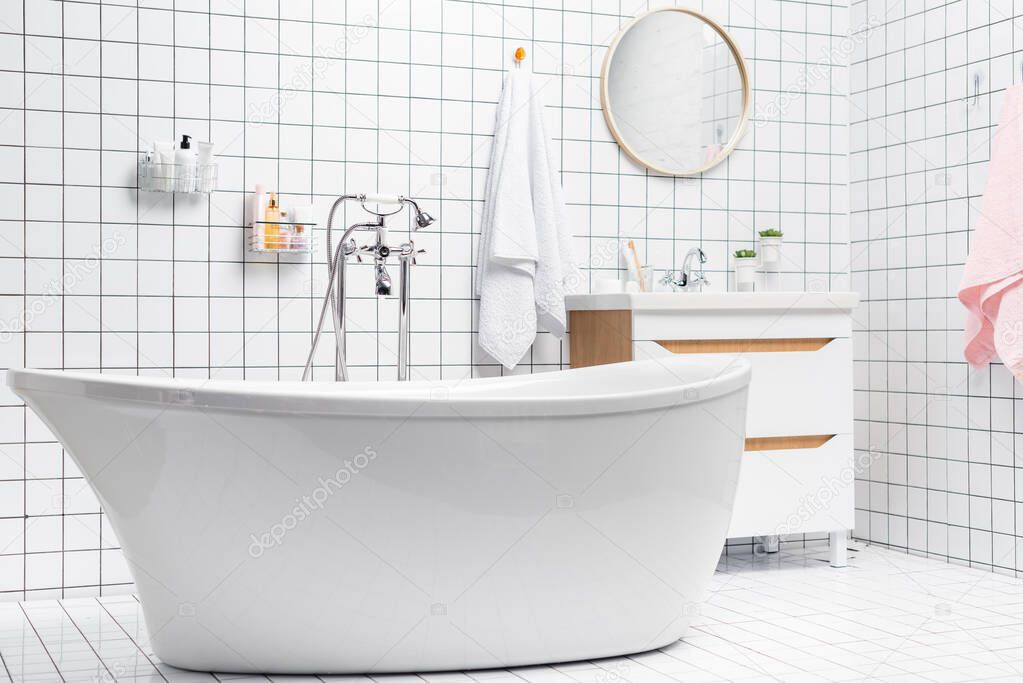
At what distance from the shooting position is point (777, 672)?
2.22 metres

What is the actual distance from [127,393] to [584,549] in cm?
94

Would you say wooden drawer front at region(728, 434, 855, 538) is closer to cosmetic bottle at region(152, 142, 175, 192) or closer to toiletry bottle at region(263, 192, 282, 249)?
toiletry bottle at region(263, 192, 282, 249)

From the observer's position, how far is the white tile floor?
2203 millimetres

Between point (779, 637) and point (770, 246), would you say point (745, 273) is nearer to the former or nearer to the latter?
point (770, 246)

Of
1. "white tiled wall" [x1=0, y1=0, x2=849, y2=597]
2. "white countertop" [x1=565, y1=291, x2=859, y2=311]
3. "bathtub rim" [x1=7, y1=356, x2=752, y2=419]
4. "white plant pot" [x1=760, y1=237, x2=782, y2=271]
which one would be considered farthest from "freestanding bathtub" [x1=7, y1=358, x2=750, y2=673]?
"white plant pot" [x1=760, y1=237, x2=782, y2=271]

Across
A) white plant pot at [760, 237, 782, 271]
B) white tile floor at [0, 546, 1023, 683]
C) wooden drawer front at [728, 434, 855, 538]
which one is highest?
white plant pot at [760, 237, 782, 271]

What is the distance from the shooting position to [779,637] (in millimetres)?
2490

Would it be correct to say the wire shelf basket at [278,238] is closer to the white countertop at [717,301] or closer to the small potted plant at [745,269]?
the white countertop at [717,301]

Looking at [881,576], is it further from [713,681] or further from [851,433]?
[713,681]

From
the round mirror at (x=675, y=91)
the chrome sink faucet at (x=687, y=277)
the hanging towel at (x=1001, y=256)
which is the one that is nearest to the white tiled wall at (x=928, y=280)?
the hanging towel at (x=1001, y=256)

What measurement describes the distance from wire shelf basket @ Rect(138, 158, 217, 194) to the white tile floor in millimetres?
1106

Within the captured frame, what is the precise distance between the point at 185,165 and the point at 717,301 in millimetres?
1503

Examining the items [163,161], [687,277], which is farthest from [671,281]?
[163,161]

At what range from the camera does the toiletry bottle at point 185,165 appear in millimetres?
2902
